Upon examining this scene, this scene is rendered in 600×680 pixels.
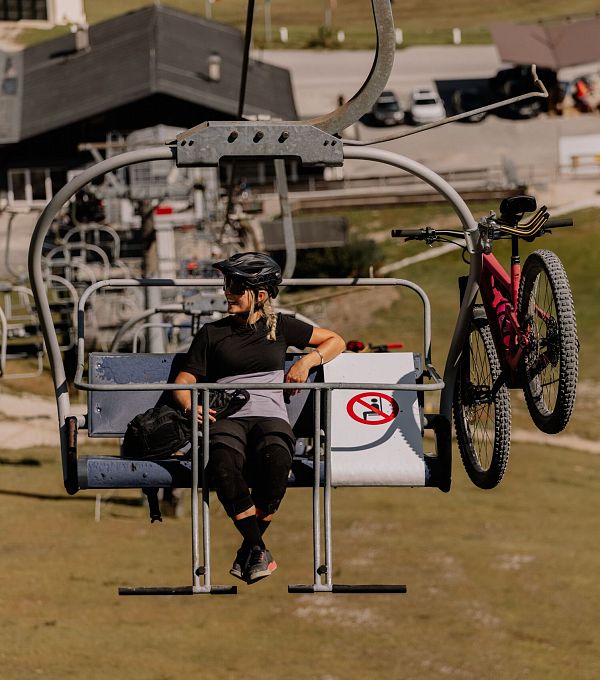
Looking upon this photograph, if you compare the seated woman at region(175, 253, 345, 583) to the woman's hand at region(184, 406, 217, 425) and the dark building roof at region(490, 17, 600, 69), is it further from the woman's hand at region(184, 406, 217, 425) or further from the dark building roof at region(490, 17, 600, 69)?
the dark building roof at region(490, 17, 600, 69)

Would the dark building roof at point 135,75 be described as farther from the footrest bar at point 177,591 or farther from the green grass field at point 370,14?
the footrest bar at point 177,591

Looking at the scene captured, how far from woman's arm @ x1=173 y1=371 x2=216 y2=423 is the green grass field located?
254 ft

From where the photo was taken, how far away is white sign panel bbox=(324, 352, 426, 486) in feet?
31.5

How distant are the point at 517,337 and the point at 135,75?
5033 centimetres

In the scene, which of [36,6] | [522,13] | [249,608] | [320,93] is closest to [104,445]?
[249,608]

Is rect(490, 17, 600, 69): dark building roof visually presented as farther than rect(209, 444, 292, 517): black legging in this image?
Yes

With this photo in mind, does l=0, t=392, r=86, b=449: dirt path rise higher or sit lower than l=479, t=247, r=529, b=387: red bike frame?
lower

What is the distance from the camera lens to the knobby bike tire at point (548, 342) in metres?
8.45

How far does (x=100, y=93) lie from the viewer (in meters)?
57.0

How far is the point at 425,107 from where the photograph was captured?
218ft

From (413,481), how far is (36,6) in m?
81.6

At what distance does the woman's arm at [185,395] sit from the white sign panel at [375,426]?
880 millimetres

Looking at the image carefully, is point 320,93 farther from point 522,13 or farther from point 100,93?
point 522,13

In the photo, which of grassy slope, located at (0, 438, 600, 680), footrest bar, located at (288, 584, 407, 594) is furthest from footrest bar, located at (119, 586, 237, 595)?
grassy slope, located at (0, 438, 600, 680)
